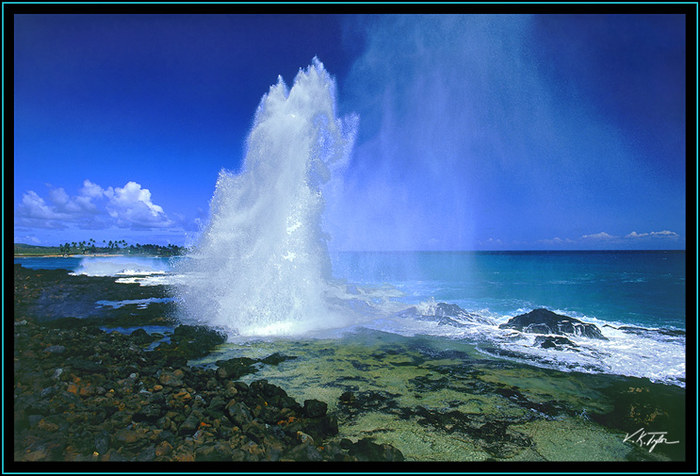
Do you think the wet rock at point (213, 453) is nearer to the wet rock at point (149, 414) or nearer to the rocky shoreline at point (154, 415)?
the rocky shoreline at point (154, 415)

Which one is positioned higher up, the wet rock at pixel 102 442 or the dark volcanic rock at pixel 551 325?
the wet rock at pixel 102 442

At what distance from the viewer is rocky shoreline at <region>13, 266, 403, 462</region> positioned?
4445mm

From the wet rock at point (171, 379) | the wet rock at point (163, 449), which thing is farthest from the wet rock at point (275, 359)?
the wet rock at point (163, 449)

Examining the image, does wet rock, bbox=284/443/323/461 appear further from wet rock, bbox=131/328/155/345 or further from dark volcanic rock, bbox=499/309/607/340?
dark volcanic rock, bbox=499/309/607/340

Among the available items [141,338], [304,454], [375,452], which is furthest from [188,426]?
[141,338]

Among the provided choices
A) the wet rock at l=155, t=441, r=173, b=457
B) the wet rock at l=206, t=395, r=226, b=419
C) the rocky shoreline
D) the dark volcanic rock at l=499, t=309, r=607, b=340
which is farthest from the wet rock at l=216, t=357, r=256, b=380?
the dark volcanic rock at l=499, t=309, r=607, b=340

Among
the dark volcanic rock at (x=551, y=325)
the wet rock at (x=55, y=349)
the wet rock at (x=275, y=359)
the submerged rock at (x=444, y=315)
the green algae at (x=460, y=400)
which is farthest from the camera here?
the submerged rock at (x=444, y=315)

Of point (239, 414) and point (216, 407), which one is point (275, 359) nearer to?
point (216, 407)
